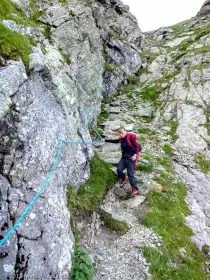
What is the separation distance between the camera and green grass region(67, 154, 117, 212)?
10.7 metres

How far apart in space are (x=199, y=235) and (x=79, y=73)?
17387 mm

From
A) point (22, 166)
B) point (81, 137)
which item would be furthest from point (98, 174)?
point (22, 166)

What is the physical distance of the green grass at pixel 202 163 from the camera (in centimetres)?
1758

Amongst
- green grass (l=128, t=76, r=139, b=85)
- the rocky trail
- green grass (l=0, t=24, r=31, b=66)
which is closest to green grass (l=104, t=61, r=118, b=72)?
green grass (l=128, t=76, r=139, b=85)

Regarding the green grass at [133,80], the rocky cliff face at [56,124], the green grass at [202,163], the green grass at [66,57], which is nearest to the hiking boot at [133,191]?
the rocky cliff face at [56,124]

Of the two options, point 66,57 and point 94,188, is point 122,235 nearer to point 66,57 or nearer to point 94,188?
point 94,188

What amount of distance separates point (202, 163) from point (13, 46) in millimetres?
16028

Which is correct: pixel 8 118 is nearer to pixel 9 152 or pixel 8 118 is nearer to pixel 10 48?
pixel 9 152

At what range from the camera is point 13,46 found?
32.8ft

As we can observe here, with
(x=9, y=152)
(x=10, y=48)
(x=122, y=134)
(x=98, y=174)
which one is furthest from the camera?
(x=98, y=174)

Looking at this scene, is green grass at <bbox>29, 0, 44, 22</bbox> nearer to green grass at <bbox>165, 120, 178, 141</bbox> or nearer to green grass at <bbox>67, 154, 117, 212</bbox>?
green grass at <bbox>67, 154, 117, 212</bbox>

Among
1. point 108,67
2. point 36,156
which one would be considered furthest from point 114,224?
point 108,67

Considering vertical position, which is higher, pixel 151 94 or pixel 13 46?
pixel 13 46

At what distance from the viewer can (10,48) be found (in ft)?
32.1
